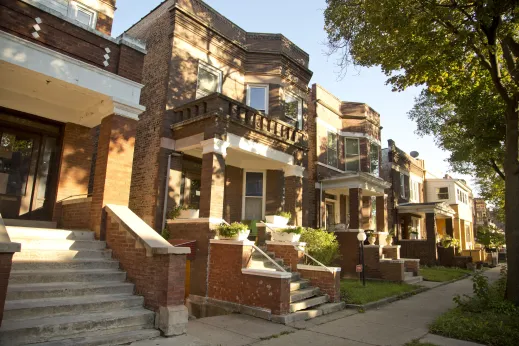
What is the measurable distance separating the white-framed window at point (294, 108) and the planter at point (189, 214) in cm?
649

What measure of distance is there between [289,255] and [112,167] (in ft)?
19.3

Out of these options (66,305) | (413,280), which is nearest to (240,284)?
(66,305)

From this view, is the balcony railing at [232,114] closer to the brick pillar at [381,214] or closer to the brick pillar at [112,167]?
the brick pillar at [112,167]

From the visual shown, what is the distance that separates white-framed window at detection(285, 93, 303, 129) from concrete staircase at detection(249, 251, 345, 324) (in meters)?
6.72

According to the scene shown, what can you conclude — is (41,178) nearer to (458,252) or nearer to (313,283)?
(313,283)

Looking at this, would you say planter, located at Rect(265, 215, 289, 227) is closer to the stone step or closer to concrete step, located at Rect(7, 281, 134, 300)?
concrete step, located at Rect(7, 281, 134, 300)

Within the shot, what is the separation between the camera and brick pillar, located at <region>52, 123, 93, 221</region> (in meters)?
9.87

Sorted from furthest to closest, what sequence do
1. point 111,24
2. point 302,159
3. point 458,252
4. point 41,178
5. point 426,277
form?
1. point 458,252
2. point 426,277
3. point 302,159
4. point 111,24
5. point 41,178

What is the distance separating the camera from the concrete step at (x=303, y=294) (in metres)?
9.21

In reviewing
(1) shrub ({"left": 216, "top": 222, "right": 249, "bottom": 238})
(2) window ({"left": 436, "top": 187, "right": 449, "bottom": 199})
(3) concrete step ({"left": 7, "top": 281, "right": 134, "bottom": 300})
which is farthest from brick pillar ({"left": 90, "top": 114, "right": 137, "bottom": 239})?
(2) window ({"left": 436, "top": 187, "right": 449, "bottom": 199})

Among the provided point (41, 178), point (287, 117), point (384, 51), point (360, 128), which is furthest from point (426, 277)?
point (41, 178)

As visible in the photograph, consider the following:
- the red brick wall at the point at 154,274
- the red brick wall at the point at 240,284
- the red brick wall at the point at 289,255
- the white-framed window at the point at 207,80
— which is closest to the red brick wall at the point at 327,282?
the red brick wall at the point at 289,255

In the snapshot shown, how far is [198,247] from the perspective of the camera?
10.3 m

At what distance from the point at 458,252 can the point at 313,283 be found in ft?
66.2
